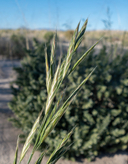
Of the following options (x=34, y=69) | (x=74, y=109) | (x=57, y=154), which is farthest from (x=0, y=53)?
(x=57, y=154)

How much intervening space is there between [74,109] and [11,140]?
1360 millimetres

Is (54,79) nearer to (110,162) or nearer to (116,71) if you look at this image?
(116,71)

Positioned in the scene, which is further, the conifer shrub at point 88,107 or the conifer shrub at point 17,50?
the conifer shrub at point 17,50

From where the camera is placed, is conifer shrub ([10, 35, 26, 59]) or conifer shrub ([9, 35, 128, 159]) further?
conifer shrub ([10, 35, 26, 59])

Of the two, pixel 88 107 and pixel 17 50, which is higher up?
pixel 88 107

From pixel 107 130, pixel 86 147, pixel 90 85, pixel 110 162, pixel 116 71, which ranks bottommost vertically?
pixel 110 162

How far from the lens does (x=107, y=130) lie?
2.76 m

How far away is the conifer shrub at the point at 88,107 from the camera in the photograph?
2.62 meters

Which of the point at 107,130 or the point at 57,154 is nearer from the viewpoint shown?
the point at 57,154

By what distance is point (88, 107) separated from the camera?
2.61 m

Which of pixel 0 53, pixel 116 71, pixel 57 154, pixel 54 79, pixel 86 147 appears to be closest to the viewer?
pixel 54 79

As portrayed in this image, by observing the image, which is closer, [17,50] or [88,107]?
[88,107]

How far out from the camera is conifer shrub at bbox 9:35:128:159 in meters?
2.62

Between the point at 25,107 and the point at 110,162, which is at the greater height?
the point at 25,107
